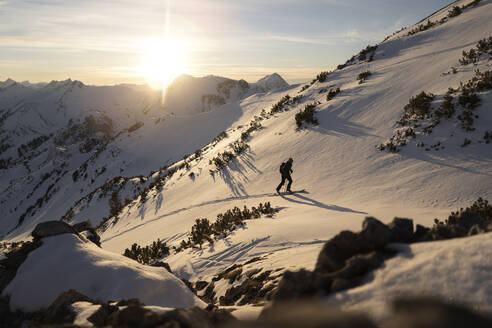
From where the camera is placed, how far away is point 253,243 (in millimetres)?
7297

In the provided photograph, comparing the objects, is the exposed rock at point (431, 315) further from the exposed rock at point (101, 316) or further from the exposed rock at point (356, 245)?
the exposed rock at point (101, 316)

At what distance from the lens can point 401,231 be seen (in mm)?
3301

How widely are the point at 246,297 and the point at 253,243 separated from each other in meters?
2.47

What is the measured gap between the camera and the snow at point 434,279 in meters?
2.29

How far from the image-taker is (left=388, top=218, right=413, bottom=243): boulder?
10.6ft

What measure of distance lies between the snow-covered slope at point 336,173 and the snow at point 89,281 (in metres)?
1.32

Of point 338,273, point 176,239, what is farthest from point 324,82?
point 338,273

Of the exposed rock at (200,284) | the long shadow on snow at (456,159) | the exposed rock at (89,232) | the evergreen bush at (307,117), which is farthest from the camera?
the evergreen bush at (307,117)

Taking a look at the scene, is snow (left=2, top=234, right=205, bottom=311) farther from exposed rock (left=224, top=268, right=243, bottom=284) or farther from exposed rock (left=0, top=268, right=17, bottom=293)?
exposed rock (left=224, top=268, right=243, bottom=284)

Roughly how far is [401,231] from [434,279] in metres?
0.89

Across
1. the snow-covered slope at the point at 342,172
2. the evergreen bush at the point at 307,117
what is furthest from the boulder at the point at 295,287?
the evergreen bush at the point at 307,117

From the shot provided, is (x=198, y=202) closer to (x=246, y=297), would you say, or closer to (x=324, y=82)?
(x=246, y=297)

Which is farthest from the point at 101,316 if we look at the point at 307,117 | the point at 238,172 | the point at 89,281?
the point at 307,117

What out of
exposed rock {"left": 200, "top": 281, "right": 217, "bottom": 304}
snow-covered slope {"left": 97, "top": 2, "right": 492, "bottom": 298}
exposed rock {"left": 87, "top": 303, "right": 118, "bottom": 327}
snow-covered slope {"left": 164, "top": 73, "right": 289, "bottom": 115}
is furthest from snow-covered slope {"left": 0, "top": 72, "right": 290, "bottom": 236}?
exposed rock {"left": 87, "top": 303, "right": 118, "bottom": 327}
